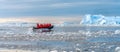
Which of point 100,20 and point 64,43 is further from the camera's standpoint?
point 100,20

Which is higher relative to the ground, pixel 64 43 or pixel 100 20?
pixel 64 43

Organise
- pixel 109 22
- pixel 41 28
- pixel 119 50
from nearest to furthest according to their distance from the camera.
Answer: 1. pixel 119 50
2. pixel 41 28
3. pixel 109 22

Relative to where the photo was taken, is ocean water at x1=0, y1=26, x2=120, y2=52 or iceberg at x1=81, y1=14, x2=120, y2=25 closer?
ocean water at x1=0, y1=26, x2=120, y2=52

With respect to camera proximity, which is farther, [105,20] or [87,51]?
[105,20]

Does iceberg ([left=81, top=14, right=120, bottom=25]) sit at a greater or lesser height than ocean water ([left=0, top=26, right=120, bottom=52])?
lesser

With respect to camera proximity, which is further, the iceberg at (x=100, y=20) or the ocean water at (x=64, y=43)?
the iceberg at (x=100, y=20)

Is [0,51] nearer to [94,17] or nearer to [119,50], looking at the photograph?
[119,50]

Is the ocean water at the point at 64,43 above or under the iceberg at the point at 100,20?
above

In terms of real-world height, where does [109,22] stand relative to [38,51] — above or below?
below

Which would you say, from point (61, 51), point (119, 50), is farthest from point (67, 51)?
point (119, 50)

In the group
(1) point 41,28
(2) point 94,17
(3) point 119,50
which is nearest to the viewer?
(3) point 119,50
